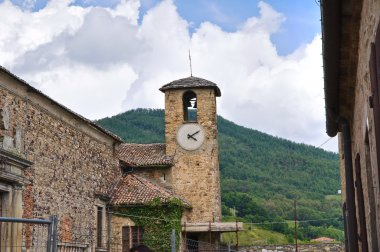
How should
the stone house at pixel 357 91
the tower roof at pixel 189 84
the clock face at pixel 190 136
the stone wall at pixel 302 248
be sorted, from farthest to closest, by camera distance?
the stone wall at pixel 302 248, the tower roof at pixel 189 84, the clock face at pixel 190 136, the stone house at pixel 357 91

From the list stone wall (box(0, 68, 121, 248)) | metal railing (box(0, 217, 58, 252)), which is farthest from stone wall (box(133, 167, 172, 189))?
metal railing (box(0, 217, 58, 252))

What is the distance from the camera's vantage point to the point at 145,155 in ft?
96.0

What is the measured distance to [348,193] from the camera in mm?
9852

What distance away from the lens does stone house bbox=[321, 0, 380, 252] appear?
5359 millimetres

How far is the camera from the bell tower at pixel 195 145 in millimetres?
28812

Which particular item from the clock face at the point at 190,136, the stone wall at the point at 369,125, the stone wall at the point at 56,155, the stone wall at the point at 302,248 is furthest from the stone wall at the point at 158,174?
the stone wall at the point at 369,125

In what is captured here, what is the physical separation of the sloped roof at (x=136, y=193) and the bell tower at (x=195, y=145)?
3.66m

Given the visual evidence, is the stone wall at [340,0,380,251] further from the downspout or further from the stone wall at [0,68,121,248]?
the stone wall at [0,68,121,248]

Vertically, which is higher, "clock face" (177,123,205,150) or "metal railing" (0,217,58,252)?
"clock face" (177,123,205,150)

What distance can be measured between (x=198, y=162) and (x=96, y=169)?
7346 mm

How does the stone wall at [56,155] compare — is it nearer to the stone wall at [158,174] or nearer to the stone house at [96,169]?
the stone house at [96,169]

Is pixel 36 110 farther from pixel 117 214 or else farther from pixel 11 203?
pixel 117 214

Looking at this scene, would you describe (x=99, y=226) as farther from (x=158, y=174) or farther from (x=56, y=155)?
(x=158, y=174)

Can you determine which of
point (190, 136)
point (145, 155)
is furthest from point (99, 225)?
point (190, 136)
